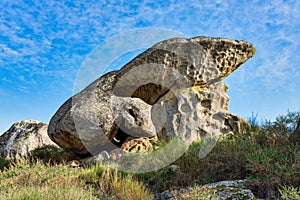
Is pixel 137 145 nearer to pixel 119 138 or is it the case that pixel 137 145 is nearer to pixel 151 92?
pixel 119 138

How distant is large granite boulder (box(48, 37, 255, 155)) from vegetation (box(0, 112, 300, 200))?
2.50 metres

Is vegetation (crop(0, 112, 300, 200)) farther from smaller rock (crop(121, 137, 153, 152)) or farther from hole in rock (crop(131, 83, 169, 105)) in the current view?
hole in rock (crop(131, 83, 169, 105))

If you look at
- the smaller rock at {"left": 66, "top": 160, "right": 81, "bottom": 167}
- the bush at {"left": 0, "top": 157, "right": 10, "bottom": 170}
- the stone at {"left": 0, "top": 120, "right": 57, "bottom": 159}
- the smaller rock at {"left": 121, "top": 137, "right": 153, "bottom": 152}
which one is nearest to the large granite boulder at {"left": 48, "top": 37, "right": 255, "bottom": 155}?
the smaller rock at {"left": 121, "top": 137, "right": 153, "bottom": 152}

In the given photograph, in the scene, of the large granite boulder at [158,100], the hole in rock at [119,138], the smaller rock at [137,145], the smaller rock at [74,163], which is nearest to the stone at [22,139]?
the large granite boulder at [158,100]

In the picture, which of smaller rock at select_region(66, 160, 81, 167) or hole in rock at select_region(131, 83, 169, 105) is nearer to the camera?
smaller rock at select_region(66, 160, 81, 167)

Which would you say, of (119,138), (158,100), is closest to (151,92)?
(158,100)

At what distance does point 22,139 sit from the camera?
13.2m

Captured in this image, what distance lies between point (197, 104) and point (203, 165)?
4.39m

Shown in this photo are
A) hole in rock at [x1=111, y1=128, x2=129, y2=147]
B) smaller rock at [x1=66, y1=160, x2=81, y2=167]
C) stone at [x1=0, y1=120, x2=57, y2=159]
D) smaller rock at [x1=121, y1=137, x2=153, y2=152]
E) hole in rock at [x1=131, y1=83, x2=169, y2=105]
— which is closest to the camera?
smaller rock at [x1=66, y1=160, x2=81, y2=167]

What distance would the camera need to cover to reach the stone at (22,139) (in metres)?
12.9

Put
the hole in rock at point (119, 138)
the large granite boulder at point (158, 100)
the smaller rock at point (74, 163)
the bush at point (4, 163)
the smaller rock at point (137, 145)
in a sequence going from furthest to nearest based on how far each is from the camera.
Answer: the bush at point (4, 163) < the hole in rock at point (119, 138) < the large granite boulder at point (158, 100) < the smaller rock at point (137, 145) < the smaller rock at point (74, 163)

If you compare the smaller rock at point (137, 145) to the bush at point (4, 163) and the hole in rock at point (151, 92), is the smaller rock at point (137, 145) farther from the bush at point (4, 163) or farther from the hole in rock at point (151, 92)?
the bush at point (4, 163)

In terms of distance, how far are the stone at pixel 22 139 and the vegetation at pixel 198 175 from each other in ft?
17.5

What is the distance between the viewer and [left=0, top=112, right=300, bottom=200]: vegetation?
479 centimetres
